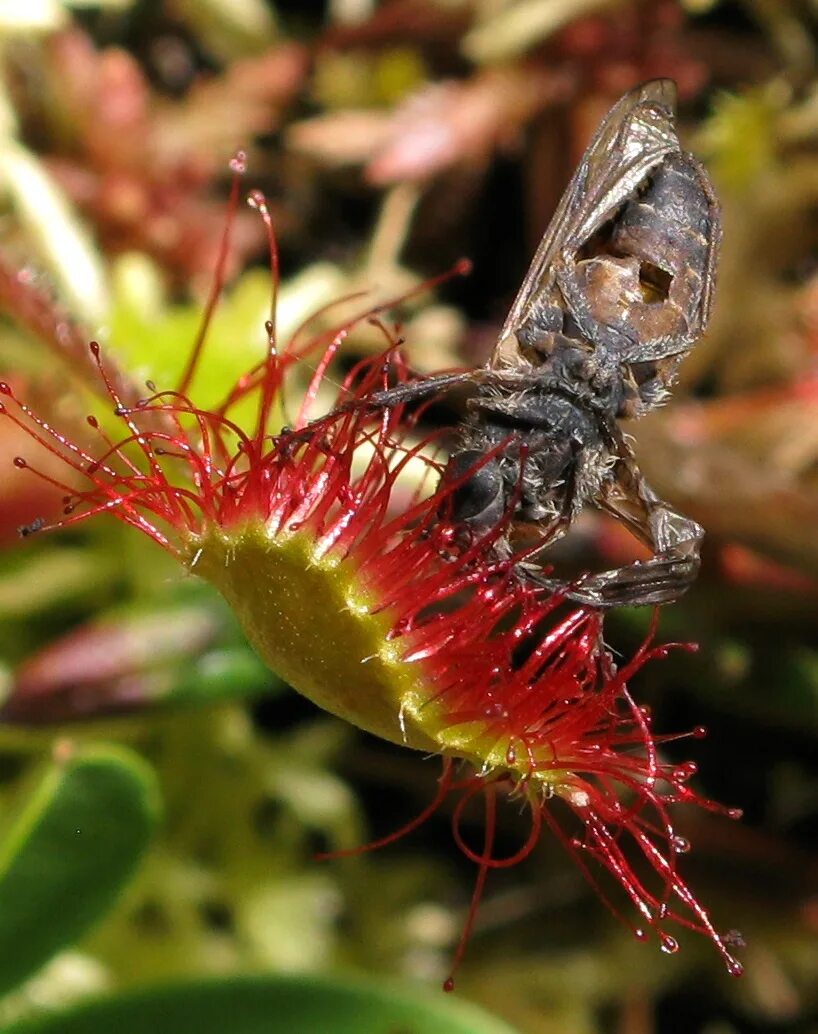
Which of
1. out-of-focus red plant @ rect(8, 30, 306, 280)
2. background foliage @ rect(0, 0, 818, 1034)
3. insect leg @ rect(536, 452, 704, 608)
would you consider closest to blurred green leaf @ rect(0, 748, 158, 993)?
background foliage @ rect(0, 0, 818, 1034)

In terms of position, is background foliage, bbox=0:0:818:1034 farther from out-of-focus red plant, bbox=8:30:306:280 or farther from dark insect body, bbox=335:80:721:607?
dark insect body, bbox=335:80:721:607

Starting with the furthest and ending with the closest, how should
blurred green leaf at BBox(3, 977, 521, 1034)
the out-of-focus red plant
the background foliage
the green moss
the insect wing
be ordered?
the out-of-focus red plant < the background foliage < blurred green leaf at BBox(3, 977, 521, 1034) < the insect wing < the green moss

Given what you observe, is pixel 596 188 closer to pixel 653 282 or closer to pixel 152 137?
pixel 653 282

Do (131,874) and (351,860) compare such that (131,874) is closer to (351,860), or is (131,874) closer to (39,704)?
(39,704)

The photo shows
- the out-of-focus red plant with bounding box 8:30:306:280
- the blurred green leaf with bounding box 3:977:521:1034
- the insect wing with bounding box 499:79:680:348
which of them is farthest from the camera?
the out-of-focus red plant with bounding box 8:30:306:280

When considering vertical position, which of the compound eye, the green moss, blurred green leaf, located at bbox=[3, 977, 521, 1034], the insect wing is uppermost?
the insect wing

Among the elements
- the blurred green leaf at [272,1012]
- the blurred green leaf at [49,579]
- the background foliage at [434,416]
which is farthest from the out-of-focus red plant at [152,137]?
the blurred green leaf at [272,1012]

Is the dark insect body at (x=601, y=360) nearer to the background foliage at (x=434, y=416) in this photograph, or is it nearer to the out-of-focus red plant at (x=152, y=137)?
the background foliage at (x=434, y=416)
